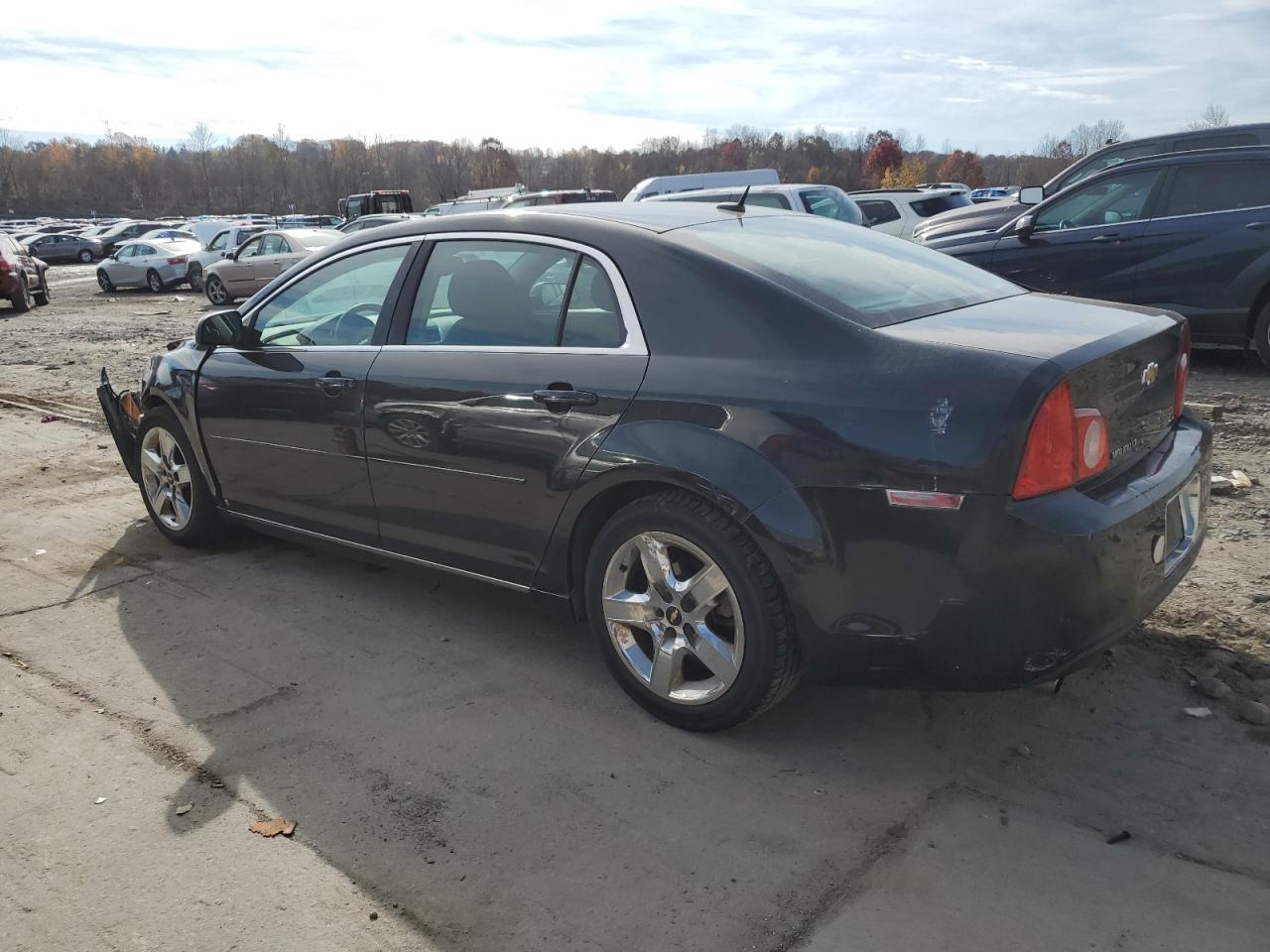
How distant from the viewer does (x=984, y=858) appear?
269 centimetres

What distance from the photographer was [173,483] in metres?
5.37

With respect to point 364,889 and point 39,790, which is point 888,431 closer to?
point 364,889

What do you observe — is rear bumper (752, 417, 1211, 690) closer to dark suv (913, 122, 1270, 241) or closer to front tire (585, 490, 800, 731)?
front tire (585, 490, 800, 731)

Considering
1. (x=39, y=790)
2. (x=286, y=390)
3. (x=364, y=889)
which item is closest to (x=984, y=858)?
(x=364, y=889)

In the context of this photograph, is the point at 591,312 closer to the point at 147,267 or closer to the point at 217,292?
the point at 217,292

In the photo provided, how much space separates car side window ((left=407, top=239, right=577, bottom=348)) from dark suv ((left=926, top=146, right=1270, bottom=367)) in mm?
6431

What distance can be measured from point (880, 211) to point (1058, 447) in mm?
16167

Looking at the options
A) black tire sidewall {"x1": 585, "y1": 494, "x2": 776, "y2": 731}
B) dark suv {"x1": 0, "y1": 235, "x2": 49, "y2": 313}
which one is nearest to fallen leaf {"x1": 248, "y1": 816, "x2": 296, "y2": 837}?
black tire sidewall {"x1": 585, "y1": 494, "x2": 776, "y2": 731}

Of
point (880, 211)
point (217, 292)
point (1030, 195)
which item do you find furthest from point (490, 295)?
point (217, 292)

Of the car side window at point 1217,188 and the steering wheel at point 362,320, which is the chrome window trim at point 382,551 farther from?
the car side window at point 1217,188

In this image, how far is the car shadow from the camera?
264cm

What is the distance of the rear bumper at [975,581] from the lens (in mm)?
2707

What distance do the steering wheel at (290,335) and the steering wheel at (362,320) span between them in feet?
0.58

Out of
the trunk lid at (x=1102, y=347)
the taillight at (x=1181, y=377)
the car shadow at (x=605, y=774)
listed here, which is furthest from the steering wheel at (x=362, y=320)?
the taillight at (x=1181, y=377)
